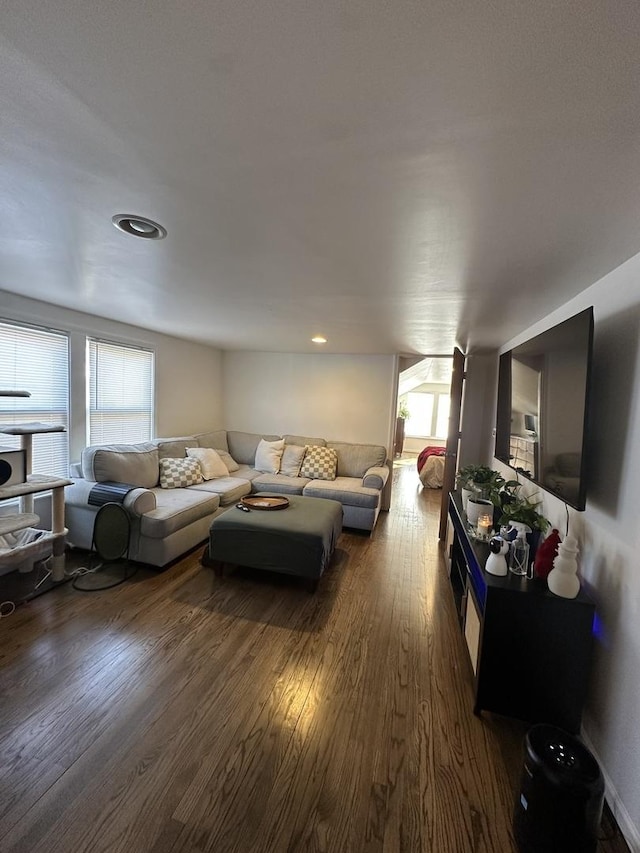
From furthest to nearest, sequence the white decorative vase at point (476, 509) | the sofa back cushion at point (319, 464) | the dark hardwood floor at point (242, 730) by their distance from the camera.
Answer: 1. the sofa back cushion at point (319, 464)
2. the white decorative vase at point (476, 509)
3. the dark hardwood floor at point (242, 730)

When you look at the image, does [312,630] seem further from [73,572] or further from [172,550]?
[73,572]

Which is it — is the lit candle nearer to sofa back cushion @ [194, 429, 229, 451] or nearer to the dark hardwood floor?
the dark hardwood floor

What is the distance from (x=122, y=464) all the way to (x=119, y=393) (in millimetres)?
960

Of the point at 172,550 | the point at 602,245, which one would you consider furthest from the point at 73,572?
the point at 602,245

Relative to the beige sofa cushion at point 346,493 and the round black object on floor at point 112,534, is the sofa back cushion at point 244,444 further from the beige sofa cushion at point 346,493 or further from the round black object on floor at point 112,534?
the round black object on floor at point 112,534

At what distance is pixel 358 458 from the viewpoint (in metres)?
4.73

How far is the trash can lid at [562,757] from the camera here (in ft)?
3.63

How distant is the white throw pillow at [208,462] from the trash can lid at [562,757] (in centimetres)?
354

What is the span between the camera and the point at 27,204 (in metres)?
1.29

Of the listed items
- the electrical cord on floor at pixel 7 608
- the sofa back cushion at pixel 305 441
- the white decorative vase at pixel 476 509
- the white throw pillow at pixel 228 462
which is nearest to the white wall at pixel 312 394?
the sofa back cushion at pixel 305 441

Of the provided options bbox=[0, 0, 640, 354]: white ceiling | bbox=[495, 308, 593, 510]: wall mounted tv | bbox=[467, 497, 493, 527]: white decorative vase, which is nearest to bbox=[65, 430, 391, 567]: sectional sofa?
bbox=[467, 497, 493, 527]: white decorative vase

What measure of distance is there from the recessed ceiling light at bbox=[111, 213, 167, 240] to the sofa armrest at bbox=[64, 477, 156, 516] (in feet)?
6.77

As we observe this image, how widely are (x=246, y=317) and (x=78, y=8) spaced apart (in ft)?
7.86

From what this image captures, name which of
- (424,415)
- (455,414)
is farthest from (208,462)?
(424,415)
